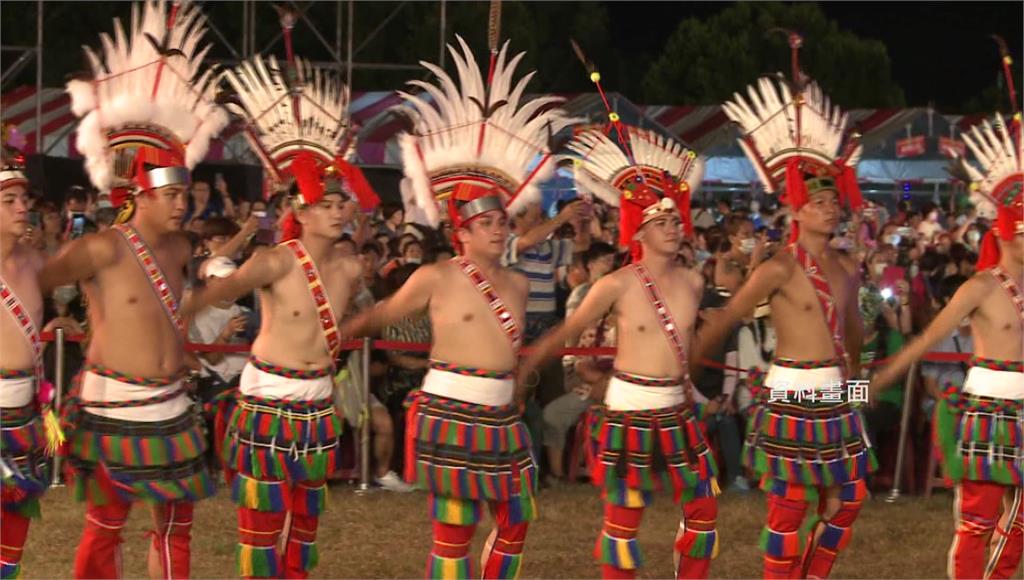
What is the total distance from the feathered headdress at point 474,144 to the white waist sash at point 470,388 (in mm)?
643

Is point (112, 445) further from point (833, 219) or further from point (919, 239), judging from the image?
point (919, 239)

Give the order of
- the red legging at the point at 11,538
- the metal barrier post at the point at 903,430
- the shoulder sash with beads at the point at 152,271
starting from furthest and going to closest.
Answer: the metal barrier post at the point at 903,430 < the shoulder sash with beads at the point at 152,271 < the red legging at the point at 11,538

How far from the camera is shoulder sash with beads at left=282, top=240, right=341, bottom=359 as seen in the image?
20.0 ft

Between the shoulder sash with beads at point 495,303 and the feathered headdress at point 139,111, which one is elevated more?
the feathered headdress at point 139,111

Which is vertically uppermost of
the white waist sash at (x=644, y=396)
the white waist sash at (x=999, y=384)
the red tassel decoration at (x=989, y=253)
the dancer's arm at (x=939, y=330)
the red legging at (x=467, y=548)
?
the red tassel decoration at (x=989, y=253)

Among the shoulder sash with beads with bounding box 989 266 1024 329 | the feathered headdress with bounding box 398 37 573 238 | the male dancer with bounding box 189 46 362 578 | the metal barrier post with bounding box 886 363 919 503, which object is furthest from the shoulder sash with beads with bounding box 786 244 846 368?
the metal barrier post with bounding box 886 363 919 503

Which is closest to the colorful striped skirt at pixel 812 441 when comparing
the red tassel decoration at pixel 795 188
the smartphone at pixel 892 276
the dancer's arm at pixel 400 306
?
the red tassel decoration at pixel 795 188

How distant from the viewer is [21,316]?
18.0 ft

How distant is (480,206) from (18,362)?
6.06 feet

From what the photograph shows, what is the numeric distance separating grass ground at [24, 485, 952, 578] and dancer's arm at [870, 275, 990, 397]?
1.53m

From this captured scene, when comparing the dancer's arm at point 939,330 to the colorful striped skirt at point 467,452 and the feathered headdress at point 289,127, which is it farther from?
the feathered headdress at point 289,127

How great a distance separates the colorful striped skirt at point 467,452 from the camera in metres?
5.91

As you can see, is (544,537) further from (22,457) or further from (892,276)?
(892,276)

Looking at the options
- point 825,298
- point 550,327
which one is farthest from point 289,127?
point 550,327
